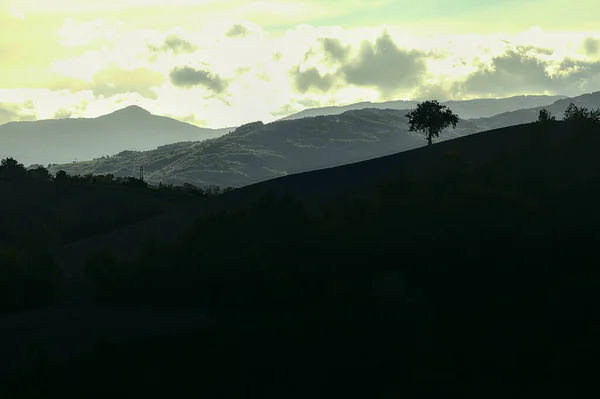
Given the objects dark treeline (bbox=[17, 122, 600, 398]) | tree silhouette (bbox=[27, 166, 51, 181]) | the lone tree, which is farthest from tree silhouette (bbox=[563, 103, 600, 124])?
tree silhouette (bbox=[27, 166, 51, 181])

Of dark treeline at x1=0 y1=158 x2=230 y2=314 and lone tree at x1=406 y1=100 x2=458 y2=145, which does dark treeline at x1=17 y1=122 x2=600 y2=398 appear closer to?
dark treeline at x1=0 y1=158 x2=230 y2=314

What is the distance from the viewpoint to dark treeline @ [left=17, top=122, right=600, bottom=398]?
6041 centimetres

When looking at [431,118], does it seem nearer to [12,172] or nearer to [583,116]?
[583,116]

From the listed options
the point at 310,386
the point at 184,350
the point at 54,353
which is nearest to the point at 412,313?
the point at 310,386

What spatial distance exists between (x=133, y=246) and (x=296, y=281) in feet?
157

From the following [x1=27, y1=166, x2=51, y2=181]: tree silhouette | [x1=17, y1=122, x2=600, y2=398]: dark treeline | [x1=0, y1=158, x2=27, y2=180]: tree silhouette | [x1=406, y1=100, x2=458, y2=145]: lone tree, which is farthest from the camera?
[x1=27, y1=166, x2=51, y2=181]: tree silhouette

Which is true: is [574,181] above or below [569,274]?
above

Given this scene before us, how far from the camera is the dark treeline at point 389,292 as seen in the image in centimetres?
6041

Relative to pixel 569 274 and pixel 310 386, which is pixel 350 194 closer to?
pixel 569 274

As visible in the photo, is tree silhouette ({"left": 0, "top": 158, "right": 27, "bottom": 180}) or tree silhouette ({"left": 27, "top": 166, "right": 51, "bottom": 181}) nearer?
tree silhouette ({"left": 0, "top": 158, "right": 27, "bottom": 180})

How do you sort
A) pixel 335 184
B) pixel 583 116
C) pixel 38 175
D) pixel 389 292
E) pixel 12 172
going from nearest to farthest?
pixel 389 292
pixel 335 184
pixel 583 116
pixel 12 172
pixel 38 175

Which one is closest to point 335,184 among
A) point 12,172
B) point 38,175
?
point 12,172

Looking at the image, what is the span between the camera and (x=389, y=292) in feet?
236

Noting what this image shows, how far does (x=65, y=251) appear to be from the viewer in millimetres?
122812
